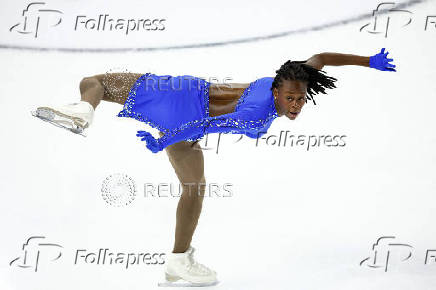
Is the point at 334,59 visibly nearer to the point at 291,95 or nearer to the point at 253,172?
the point at 291,95

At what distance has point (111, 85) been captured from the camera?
11.1 feet

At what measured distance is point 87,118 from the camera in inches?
116

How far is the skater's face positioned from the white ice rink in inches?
38.1

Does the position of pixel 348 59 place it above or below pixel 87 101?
above

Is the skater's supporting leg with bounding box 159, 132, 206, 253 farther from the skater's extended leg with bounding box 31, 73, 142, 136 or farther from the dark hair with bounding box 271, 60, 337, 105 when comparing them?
the dark hair with bounding box 271, 60, 337, 105

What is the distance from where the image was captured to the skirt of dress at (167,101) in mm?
3369

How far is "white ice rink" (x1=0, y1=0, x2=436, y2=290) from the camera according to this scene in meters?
3.61

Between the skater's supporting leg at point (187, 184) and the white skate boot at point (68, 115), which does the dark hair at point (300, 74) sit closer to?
the skater's supporting leg at point (187, 184)

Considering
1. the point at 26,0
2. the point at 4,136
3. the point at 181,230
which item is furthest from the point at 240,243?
the point at 26,0

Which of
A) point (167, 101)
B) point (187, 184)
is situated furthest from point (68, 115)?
point (187, 184)

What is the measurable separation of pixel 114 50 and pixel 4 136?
1199 mm

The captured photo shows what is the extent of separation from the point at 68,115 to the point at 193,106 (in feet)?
2.48

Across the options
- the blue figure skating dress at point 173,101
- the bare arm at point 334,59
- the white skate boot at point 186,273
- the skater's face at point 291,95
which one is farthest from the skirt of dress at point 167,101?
the white skate boot at point 186,273

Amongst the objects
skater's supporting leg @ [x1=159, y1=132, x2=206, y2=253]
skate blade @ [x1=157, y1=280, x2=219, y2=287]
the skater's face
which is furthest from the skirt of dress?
skate blade @ [x1=157, y1=280, x2=219, y2=287]
